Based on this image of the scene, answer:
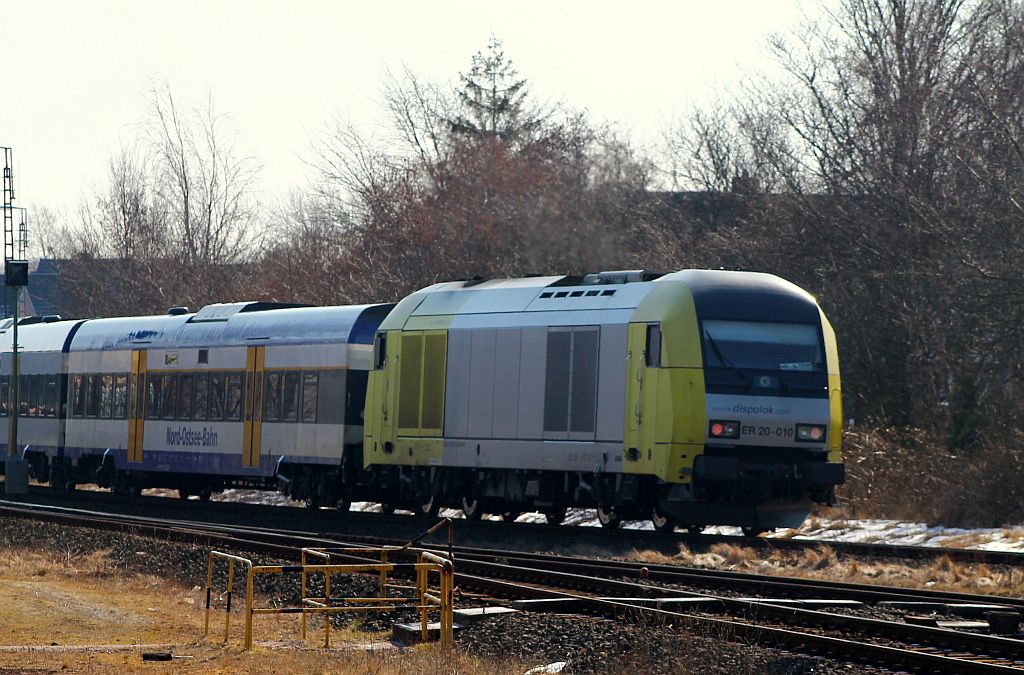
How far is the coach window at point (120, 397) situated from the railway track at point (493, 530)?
1639mm

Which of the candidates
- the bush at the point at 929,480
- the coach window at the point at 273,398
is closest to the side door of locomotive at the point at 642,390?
the bush at the point at 929,480

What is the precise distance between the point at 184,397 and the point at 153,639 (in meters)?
16.9

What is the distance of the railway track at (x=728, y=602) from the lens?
11.1m

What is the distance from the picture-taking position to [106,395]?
32.4 meters

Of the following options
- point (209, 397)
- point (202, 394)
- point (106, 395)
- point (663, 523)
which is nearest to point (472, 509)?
point (663, 523)

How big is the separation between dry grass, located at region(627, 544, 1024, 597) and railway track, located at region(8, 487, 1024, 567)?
361mm

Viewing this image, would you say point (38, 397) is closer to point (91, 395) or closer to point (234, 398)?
point (91, 395)

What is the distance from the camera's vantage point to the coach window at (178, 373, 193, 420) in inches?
1172

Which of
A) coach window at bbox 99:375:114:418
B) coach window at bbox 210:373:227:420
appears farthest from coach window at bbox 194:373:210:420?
coach window at bbox 99:375:114:418

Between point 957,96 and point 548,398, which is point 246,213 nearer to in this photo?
point 957,96

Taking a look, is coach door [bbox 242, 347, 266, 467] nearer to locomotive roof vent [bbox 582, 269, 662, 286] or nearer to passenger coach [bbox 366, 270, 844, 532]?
passenger coach [bbox 366, 270, 844, 532]

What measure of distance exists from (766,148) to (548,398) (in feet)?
53.0

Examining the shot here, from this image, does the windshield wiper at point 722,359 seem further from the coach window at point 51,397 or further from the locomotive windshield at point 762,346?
the coach window at point 51,397

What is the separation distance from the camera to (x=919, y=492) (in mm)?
23844
